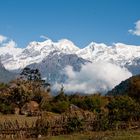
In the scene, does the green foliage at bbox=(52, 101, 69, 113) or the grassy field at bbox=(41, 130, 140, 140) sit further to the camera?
the green foliage at bbox=(52, 101, 69, 113)

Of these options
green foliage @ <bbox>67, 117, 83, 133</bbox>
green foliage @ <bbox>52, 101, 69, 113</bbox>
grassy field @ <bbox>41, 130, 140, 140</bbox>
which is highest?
green foliage @ <bbox>52, 101, 69, 113</bbox>

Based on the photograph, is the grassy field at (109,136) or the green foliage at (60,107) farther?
the green foliage at (60,107)

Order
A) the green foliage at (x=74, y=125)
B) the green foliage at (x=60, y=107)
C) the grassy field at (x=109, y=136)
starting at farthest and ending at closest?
the green foliage at (x=60, y=107) < the green foliage at (x=74, y=125) < the grassy field at (x=109, y=136)

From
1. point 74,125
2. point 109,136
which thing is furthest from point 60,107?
point 109,136

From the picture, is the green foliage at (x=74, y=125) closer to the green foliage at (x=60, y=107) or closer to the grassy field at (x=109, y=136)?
the grassy field at (x=109, y=136)

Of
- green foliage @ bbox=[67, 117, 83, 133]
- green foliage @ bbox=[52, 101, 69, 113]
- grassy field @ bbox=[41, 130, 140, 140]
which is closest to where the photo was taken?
grassy field @ bbox=[41, 130, 140, 140]

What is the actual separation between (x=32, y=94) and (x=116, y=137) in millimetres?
72215

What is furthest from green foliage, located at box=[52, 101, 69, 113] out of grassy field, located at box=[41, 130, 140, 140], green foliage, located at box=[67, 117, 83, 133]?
grassy field, located at box=[41, 130, 140, 140]

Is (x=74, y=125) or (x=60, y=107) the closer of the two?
(x=74, y=125)

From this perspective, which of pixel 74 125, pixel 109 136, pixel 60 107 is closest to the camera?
pixel 109 136

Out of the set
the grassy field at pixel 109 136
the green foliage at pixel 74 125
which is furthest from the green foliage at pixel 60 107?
the grassy field at pixel 109 136

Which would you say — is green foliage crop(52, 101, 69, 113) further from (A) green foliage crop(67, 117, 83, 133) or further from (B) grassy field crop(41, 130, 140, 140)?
(B) grassy field crop(41, 130, 140, 140)

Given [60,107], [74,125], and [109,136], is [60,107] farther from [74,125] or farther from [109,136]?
[109,136]

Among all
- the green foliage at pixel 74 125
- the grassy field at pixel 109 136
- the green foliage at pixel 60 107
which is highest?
the green foliage at pixel 60 107
